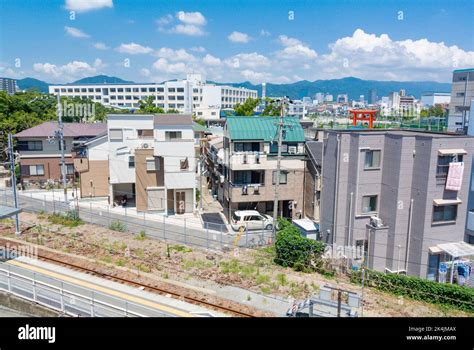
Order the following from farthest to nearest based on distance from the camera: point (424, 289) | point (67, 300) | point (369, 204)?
point (369, 204)
point (424, 289)
point (67, 300)

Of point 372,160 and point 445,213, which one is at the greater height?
point 372,160

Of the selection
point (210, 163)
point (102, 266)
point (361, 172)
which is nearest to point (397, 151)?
point (361, 172)

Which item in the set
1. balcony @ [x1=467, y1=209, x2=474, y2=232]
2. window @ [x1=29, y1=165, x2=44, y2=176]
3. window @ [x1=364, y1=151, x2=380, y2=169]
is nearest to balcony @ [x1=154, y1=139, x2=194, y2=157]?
window @ [x1=364, y1=151, x2=380, y2=169]

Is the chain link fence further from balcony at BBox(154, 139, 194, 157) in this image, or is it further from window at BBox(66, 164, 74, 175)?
window at BBox(66, 164, 74, 175)

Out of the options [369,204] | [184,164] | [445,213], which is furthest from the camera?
[184,164]

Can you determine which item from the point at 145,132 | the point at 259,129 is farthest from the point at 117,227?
the point at 259,129

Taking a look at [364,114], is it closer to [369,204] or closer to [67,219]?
[369,204]

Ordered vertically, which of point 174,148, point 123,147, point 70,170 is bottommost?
point 70,170

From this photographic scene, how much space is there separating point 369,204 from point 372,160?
5.30ft

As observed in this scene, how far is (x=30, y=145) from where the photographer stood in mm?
24438

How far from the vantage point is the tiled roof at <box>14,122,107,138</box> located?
966 inches

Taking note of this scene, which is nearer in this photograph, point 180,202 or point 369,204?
point 369,204

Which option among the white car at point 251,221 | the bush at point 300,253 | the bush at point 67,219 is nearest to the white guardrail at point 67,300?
the bush at point 300,253
